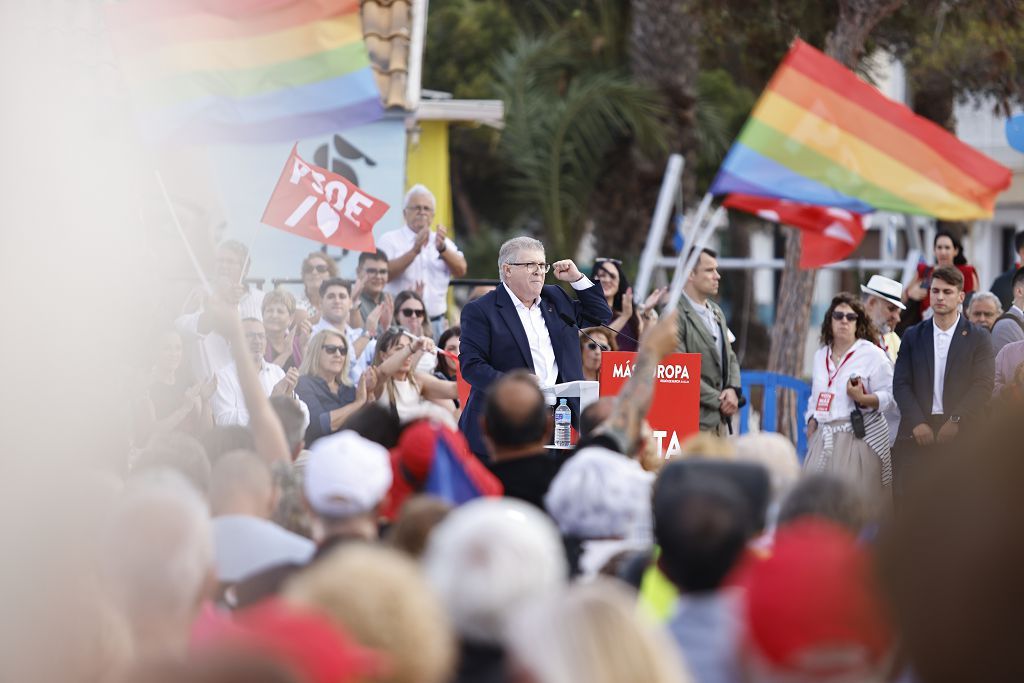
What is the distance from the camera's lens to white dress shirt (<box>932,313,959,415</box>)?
1087 centimetres

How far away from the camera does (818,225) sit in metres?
13.5

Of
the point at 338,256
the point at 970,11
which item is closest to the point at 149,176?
the point at 338,256

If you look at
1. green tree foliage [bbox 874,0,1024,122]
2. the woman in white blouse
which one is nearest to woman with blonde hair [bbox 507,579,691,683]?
the woman in white blouse

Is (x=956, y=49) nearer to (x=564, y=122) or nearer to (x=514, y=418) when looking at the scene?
(x=564, y=122)

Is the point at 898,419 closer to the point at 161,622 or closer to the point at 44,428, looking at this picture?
the point at 44,428

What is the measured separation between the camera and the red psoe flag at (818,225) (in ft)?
42.8

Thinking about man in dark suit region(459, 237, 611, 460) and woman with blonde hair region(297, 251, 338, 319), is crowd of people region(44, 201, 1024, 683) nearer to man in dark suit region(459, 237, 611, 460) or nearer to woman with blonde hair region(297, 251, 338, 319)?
man in dark suit region(459, 237, 611, 460)

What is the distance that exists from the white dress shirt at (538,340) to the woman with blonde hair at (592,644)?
563 cm

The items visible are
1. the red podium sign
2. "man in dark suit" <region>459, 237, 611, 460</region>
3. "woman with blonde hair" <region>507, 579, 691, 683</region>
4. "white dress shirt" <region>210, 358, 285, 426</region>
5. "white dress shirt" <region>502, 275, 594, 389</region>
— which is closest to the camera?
"woman with blonde hair" <region>507, 579, 691, 683</region>

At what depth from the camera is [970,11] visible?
61.1ft

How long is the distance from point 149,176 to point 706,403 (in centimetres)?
381

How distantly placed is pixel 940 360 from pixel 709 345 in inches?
63.1

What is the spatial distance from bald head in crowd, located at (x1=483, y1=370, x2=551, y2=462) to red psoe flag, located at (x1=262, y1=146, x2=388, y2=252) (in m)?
4.96

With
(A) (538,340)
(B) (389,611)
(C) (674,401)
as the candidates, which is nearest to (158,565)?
(B) (389,611)
